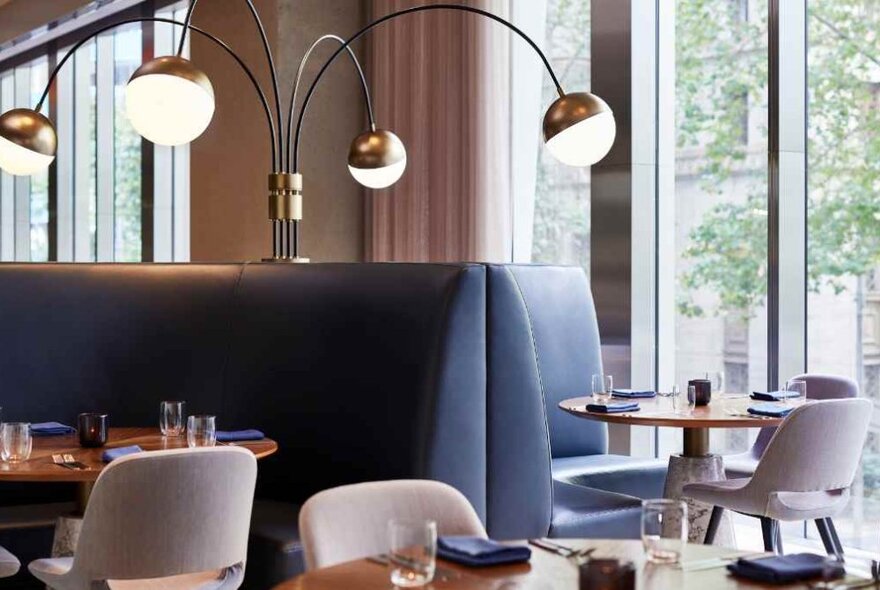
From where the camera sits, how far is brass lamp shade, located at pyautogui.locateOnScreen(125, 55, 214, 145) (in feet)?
11.4

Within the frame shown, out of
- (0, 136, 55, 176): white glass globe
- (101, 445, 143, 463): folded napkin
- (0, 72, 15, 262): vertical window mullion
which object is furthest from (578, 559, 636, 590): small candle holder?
(0, 72, 15, 262): vertical window mullion

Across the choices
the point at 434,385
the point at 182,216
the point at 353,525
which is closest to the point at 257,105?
the point at 182,216

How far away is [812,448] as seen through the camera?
12.2 ft

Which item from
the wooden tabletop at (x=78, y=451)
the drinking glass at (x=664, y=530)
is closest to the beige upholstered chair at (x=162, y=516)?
the wooden tabletop at (x=78, y=451)

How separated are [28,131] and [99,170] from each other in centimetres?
613

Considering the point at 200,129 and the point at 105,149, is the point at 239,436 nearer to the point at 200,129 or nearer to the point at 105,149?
the point at 200,129

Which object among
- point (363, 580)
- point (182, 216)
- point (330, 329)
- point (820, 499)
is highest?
point (182, 216)

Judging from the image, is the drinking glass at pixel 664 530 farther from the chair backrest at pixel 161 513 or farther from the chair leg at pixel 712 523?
the chair leg at pixel 712 523

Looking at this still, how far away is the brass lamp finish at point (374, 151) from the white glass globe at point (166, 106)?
126 cm

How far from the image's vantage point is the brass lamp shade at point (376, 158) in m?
4.78

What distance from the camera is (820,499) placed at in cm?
395

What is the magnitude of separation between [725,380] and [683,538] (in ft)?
12.2

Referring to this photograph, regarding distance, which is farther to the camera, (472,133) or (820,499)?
(472,133)

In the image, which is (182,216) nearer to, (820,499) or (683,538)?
(820,499)
